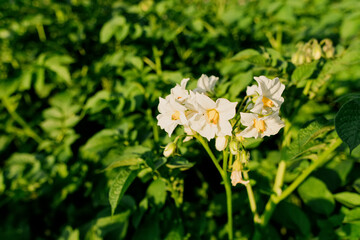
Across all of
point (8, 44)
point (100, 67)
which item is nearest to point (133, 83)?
point (100, 67)

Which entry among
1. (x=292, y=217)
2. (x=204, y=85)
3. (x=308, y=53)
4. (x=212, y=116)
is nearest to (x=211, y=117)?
(x=212, y=116)

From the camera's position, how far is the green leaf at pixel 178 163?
3.12ft

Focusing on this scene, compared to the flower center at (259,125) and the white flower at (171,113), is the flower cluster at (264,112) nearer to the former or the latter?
the flower center at (259,125)

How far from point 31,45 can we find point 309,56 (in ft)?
7.28

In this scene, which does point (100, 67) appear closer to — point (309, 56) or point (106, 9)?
point (106, 9)

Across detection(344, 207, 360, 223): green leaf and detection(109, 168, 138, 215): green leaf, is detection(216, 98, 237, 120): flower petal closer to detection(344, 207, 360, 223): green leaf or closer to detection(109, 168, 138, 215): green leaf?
detection(109, 168, 138, 215): green leaf

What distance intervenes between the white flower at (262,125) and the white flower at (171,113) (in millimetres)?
176

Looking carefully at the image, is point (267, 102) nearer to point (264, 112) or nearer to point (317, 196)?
point (264, 112)

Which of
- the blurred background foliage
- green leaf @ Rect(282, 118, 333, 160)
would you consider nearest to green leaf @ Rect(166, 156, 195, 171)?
the blurred background foliage

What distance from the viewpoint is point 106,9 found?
2613 mm

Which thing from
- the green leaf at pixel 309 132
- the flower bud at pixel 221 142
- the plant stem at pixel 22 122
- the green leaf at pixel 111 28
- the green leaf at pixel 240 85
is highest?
the green leaf at pixel 111 28

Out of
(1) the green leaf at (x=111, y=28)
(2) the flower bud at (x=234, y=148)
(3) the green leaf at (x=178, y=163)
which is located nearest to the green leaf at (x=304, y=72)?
(2) the flower bud at (x=234, y=148)

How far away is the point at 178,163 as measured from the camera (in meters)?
0.98

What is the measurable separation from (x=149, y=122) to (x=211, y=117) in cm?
90
